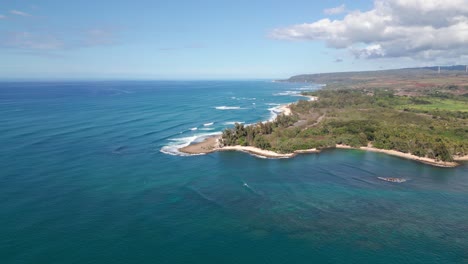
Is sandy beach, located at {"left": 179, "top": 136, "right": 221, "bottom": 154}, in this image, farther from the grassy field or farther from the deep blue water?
the grassy field

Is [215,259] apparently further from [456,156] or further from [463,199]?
[456,156]

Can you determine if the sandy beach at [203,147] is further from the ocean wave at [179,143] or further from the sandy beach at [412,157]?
the sandy beach at [412,157]

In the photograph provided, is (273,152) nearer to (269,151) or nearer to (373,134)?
(269,151)

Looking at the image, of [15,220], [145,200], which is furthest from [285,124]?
[15,220]

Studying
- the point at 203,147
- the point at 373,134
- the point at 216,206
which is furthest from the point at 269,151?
the point at 216,206

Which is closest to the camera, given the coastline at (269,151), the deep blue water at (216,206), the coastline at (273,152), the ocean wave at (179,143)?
the deep blue water at (216,206)

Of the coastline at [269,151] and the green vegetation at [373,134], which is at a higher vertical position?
the green vegetation at [373,134]

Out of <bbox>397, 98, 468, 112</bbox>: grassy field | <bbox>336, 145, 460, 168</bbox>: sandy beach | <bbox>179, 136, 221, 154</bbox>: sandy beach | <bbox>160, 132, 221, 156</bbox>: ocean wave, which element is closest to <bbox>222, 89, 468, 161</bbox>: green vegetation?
<bbox>336, 145, 460, 168</bbox>: sandy beach

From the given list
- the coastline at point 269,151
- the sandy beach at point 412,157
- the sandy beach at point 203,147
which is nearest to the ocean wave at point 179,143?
the sandy beach at point 203,147
